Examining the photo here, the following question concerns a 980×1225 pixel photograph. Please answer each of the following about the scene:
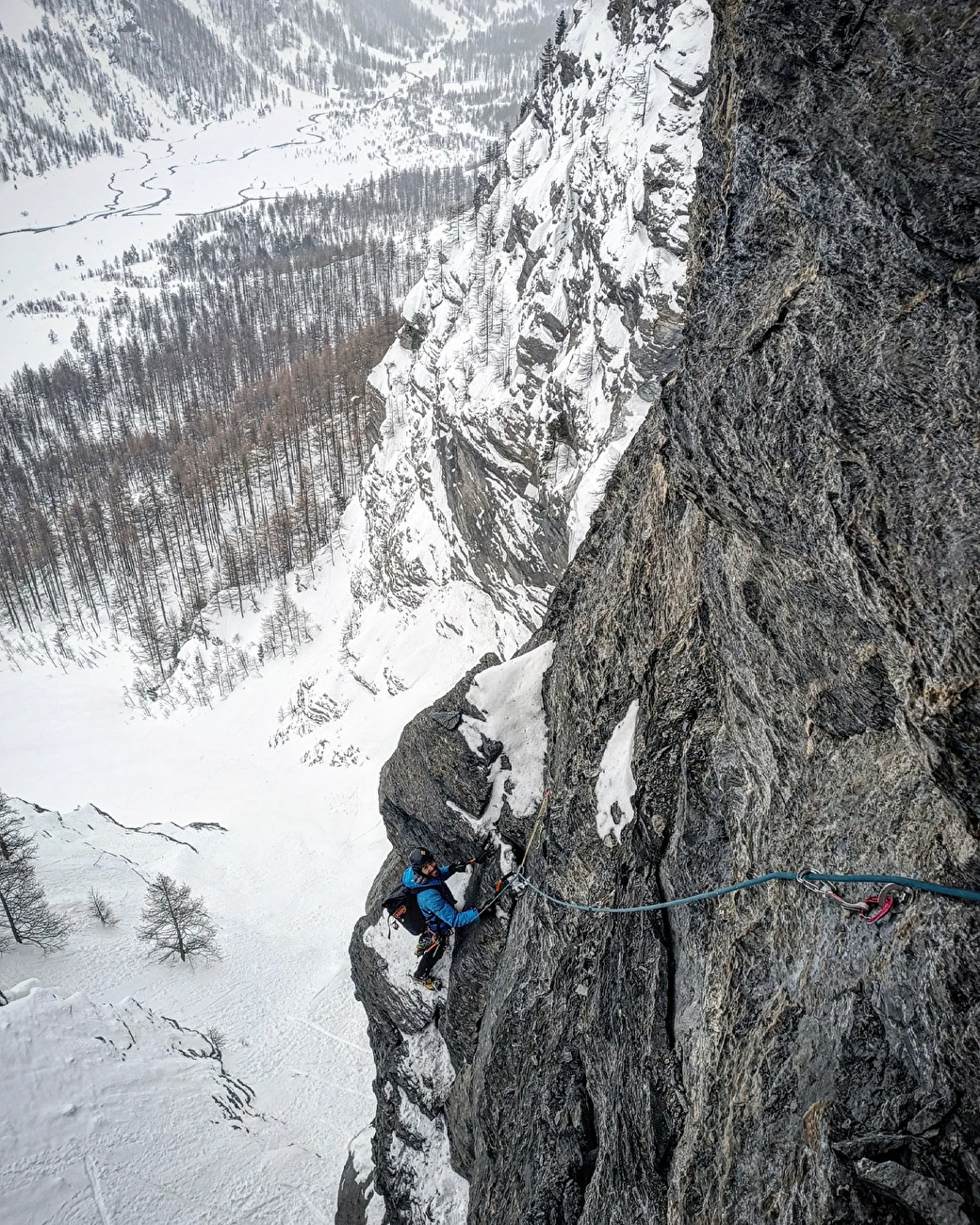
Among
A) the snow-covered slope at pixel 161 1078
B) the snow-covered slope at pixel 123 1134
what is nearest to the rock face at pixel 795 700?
the snow-covered slope at pixel 123 1134

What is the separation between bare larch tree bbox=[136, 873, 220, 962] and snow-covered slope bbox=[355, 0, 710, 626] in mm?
15160

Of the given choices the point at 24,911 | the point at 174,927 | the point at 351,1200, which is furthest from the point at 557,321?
the point at 24,911

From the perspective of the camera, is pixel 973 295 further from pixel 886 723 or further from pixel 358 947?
pixel 358 947

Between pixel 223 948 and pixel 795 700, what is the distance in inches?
965

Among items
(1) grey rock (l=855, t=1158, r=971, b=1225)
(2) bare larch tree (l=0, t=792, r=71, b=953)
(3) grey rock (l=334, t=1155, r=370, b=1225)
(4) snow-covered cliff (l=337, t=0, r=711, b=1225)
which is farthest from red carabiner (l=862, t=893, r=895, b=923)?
(2) bare larch tree (l=0, t=792, r=71, b=953)

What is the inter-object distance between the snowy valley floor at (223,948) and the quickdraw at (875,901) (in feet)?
55.2

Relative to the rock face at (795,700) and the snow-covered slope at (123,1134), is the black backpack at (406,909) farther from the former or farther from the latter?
the snow-covered slope at (123,1134)

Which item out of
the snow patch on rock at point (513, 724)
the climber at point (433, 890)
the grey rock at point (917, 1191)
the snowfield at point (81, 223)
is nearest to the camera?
the grey rock at point (917, 1191)

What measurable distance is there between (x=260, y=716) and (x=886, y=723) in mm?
38734

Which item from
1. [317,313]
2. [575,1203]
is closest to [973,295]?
[575,1203]

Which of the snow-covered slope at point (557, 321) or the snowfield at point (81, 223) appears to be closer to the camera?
the snow-covered slope at point (557, 321)

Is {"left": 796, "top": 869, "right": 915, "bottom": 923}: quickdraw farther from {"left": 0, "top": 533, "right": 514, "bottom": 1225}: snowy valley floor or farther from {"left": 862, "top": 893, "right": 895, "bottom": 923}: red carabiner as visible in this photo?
{"left": 0, "top": 533, "right": 514, "bottom": 1225}: snowy valley floor

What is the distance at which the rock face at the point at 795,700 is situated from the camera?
304 centimetres

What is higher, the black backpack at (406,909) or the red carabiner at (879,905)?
the red carabiner at (879,905)
